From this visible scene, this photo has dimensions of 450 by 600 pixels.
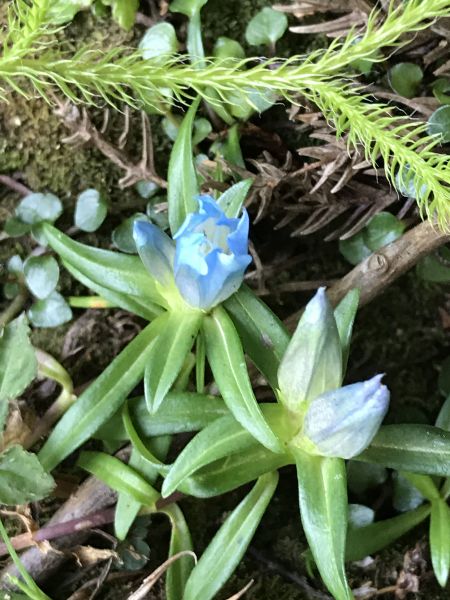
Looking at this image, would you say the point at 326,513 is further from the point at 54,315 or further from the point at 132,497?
the point at 54,315

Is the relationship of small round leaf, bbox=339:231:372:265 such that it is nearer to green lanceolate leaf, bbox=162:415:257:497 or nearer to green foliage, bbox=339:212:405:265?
green foliage, bbox=339:212:405:265

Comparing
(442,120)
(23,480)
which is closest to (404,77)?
(442,120)

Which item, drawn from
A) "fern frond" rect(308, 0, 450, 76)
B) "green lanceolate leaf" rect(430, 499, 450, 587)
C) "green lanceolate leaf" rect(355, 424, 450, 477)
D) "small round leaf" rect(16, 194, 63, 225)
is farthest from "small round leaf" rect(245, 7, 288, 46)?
"green lanceolate leaf" rect(430, 499, 450, 587)

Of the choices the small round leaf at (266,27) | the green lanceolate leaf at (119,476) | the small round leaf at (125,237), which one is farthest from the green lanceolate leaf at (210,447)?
the small round leaf at (266,27)

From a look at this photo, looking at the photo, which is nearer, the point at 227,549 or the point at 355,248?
the point at 227,549

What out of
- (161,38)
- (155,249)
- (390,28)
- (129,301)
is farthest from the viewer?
(161,38)

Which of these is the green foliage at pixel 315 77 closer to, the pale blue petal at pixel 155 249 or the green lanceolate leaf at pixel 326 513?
the pale blue petal at pixel 155 249
